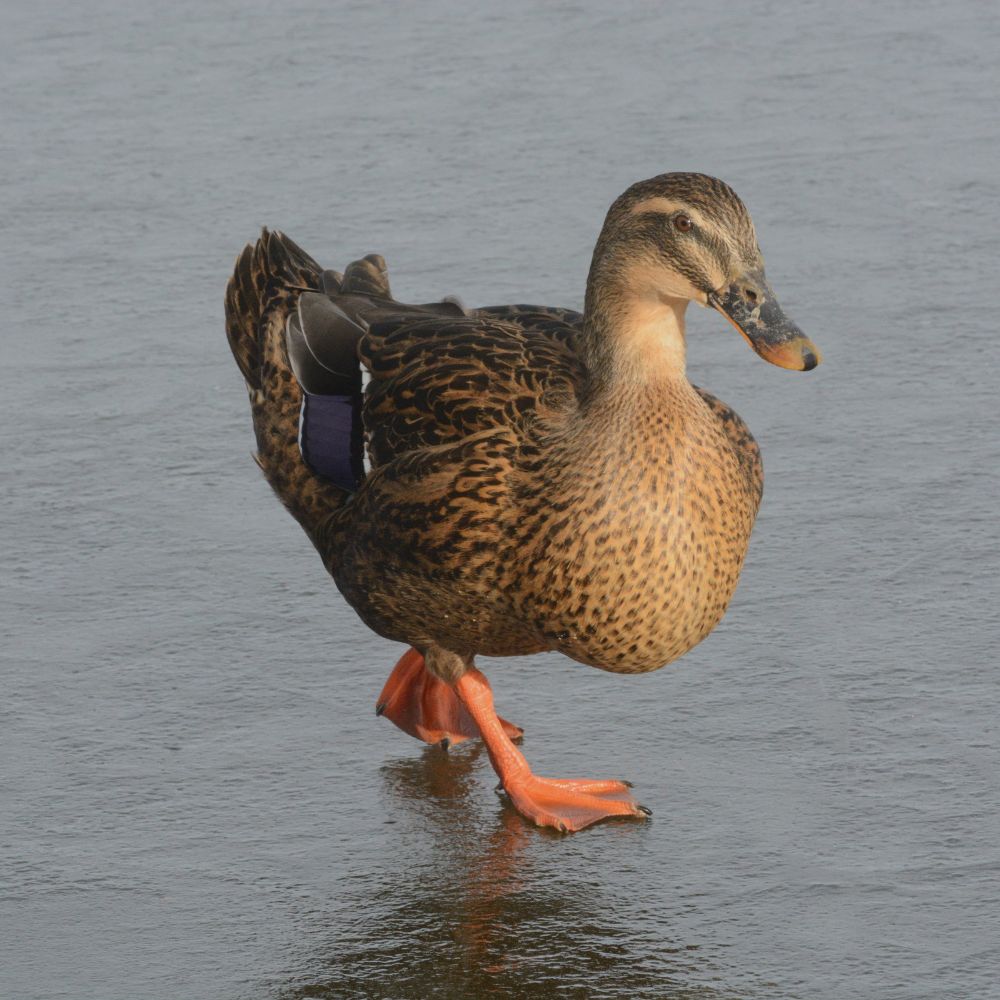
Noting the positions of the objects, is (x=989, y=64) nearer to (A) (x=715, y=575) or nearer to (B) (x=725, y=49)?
(B) (x=725, y=49)

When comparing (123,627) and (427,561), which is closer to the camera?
(427,561)

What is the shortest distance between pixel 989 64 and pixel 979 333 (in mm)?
2938

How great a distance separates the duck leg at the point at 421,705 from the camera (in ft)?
15.1

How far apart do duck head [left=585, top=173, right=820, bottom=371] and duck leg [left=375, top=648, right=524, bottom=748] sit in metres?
1.01

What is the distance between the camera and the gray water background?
380 centimetres

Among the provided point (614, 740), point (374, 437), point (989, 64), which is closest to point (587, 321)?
point (374, 437)

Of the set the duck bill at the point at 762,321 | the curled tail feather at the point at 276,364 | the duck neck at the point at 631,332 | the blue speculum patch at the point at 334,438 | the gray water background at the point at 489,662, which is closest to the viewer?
the gray water background at the point at 489,662

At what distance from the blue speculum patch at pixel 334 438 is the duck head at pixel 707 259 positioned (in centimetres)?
76

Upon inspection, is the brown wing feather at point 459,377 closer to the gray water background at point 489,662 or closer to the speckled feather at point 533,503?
the speckled feather at point 533,503

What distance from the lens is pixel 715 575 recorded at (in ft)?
13.8

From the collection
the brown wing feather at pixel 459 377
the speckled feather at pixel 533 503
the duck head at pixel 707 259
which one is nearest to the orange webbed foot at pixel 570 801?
the speckled feather at pixel 533 503

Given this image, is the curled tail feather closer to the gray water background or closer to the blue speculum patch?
the blue speculum patch

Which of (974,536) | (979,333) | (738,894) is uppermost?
(979,333)

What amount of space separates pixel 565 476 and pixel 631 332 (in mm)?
324
